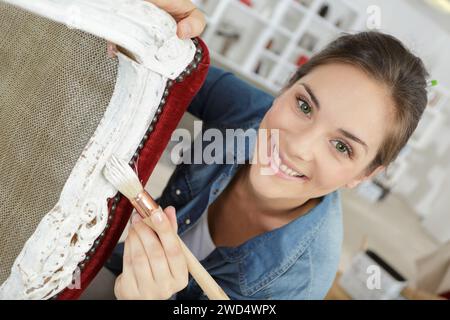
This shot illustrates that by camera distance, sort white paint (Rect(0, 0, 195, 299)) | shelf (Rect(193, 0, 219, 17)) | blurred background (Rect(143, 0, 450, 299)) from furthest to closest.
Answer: shelf (Rect(193, 0, 219, 17)) → blurred background (Rect(143, 0, 450, 299)) → white paint (Rect(0, 0, 195, 299))

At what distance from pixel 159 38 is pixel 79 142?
15cm

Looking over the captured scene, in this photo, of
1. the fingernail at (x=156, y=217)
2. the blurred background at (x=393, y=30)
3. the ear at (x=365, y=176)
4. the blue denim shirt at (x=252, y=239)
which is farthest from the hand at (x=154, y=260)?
the blurred background at (x=393, y=30)

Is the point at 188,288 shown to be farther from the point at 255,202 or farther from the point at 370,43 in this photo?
the point at 370,43

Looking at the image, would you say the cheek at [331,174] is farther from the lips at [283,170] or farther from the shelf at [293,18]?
the shelf at [293,18]

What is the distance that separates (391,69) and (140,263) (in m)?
0.49

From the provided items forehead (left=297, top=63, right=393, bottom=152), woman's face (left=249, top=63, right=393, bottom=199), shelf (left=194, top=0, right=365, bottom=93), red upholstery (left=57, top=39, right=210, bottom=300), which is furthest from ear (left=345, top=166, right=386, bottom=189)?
shelf (left=194, top=0, right=365, bottom=93)

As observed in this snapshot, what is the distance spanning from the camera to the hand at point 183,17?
17.2 inches

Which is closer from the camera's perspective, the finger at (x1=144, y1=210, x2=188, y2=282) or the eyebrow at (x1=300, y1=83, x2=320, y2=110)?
the finger at (x1=144, y1=210, x2=188, y2=282)

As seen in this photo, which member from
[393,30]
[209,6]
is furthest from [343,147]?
[209,6]

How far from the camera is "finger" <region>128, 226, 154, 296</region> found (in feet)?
1.64

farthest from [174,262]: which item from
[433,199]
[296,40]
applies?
[433,199]

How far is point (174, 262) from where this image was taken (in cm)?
50

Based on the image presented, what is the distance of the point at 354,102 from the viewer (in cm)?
58

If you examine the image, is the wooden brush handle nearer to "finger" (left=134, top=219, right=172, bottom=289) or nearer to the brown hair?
"finger" (left=134, top=219, right=172, bottom=289)
